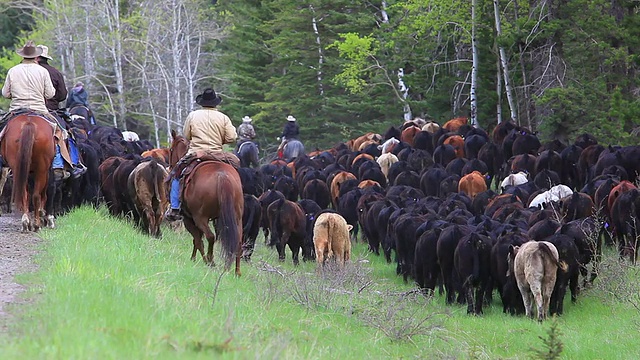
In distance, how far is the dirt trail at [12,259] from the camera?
9039 mm

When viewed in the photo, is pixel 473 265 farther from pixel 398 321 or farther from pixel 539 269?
pixel 398 321

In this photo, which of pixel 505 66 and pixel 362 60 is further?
pixel 362 60

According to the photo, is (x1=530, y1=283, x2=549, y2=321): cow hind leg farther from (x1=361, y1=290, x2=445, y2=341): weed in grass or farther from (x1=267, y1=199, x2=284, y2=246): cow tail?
(x1=267, y1=199, x2=284, y2=246): cow tail

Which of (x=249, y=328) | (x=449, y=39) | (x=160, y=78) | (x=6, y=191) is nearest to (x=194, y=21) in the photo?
(x=160, y=78)

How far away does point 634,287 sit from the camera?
18.4 meters

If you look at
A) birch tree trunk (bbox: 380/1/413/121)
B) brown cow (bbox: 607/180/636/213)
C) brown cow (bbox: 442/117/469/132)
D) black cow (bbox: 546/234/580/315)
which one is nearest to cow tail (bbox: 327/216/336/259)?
black cow (bbox: 546/234/580/315)

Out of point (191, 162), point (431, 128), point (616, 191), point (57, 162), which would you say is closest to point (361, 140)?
point (431, 128)

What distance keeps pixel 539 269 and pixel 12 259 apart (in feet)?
27.5

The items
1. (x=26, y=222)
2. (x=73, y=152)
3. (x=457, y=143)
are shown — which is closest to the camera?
(x=26, y=222)

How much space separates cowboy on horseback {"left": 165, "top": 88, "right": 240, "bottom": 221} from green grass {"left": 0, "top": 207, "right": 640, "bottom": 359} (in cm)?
79

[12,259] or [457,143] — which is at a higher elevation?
[12,259]

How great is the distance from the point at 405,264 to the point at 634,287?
181 inches

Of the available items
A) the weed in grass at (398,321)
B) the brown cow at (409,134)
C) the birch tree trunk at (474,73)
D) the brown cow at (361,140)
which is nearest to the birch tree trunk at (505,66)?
the birch tree trunk at (474,73)

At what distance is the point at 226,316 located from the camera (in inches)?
371
